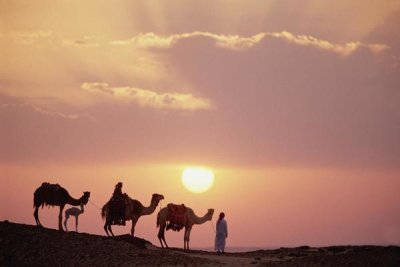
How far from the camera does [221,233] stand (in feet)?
119

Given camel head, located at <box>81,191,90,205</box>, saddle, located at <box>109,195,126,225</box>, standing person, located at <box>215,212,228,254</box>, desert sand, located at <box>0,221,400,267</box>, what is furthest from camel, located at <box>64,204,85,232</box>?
desert sand, located at <box>0,221,400,267</box>

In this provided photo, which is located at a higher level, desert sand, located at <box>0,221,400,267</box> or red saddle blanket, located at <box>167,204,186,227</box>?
red saddle blanket, located at <box>167,204,186,227</box>

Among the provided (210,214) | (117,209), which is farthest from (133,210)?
(210,214)

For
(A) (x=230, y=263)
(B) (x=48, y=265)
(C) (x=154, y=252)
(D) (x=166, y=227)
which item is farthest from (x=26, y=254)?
(D) (x=166, y=227)

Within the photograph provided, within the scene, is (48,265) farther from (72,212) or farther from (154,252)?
(72,212)

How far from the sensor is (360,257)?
27.5 m

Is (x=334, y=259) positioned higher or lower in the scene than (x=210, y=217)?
lower

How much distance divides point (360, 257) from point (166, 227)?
41.9ft

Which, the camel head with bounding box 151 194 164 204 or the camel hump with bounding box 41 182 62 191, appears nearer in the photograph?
the camel hump with bounding box 41 182 62 191

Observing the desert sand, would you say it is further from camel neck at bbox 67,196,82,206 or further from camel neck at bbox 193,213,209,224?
camel neck at bbox 193,213,209,224

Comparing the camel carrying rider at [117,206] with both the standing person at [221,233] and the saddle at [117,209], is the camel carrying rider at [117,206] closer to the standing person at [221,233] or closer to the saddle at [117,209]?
the saddle at [117,209]

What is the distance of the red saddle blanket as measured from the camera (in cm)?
3709

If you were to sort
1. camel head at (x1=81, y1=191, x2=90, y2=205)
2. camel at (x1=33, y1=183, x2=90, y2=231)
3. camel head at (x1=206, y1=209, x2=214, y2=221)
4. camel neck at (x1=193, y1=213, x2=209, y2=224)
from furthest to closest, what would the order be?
camel head at (x1=206, y1=209, x2=214, y2=221) → camel neck at (x1=193, y1=213, x2=209, y2=224) → camel head at (x1=81, y1=191, x2=90, y2=205) → camel at (x1=33, y1=183, x2=90, y2=231)

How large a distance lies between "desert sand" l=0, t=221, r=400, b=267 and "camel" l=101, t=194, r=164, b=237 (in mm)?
3900
